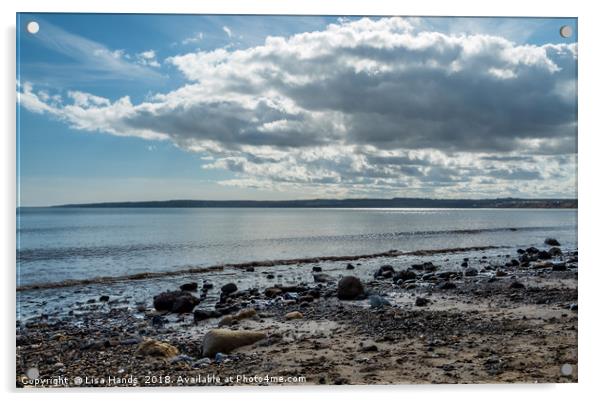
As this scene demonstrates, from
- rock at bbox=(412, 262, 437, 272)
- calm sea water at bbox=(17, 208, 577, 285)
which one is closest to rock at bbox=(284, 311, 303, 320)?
calm sea water at bbox=(17, 208, 577, 285)

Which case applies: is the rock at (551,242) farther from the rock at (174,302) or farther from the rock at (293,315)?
the rock at (174,302)

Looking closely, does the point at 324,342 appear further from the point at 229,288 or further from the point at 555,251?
the point at 555,251

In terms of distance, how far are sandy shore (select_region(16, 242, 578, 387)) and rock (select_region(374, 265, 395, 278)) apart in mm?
657

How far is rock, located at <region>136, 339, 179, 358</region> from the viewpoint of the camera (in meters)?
4.72

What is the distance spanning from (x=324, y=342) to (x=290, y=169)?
218 centimetres

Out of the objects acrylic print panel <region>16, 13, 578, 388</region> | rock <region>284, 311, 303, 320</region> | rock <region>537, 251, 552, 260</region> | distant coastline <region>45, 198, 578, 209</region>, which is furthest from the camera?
rock <region>537, 251, 552, 260</region>

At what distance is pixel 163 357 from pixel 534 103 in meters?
5.16

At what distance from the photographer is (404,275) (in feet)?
23.7

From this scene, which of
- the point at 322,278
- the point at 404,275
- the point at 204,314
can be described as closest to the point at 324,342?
the point at 204,314

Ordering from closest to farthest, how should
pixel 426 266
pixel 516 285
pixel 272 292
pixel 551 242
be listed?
pixel 272 292 → pixel 516 285 → pixel 551 242 → pixel 426 266

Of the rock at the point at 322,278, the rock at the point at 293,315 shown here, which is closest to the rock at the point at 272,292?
the rock at the point at 322,278

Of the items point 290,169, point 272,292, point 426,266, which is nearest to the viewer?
point 290,169

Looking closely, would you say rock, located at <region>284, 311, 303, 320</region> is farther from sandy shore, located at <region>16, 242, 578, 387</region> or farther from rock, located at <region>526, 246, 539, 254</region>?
rock, located at <region>526, 246, 539, 254</region>

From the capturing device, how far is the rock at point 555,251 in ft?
25.8
